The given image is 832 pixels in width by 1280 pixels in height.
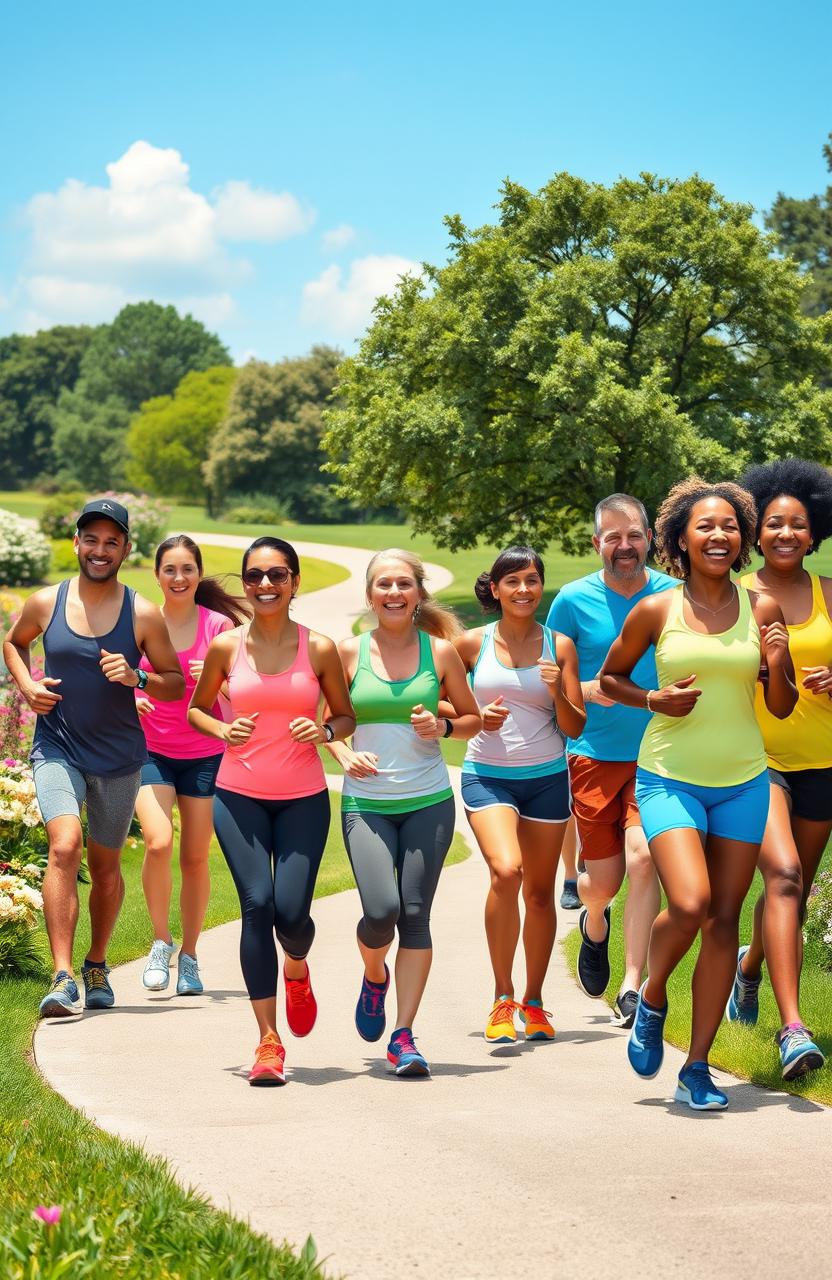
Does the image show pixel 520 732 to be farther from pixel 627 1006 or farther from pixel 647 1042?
pixel 647 1042

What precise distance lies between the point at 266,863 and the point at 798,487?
109 inches

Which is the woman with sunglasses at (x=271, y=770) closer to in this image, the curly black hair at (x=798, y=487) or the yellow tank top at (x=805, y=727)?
the yellow tank top at (x=805, y=727)

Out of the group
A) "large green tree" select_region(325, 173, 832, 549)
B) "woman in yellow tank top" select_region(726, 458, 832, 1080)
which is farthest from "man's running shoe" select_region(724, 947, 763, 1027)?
"large green tree" select_region(325, 173, 832, 549)

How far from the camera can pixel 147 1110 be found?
5.45m

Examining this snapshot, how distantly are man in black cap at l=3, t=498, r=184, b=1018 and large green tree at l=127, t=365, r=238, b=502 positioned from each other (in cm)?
9185

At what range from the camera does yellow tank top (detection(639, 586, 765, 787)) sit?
554cm

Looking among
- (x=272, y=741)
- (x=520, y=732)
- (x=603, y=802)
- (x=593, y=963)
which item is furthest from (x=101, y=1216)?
(x=593, y=963)

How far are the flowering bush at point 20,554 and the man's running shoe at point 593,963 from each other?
3776 centimetres

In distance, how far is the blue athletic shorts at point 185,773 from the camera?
8047 mm

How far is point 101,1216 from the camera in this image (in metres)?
3.77

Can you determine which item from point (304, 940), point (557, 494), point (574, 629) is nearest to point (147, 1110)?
point (304, 940)

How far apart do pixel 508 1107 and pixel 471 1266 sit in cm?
182

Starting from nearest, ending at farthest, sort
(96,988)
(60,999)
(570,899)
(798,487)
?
1. (798,487)
2. (60,999)
3. (96,988)
4. (570,899)

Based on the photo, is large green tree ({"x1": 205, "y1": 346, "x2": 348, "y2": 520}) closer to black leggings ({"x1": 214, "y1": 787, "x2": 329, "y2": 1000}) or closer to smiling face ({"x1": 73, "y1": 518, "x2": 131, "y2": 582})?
smiling face ({"x1": 73, "y1": 518, "x2": 131, "y2": 582})
